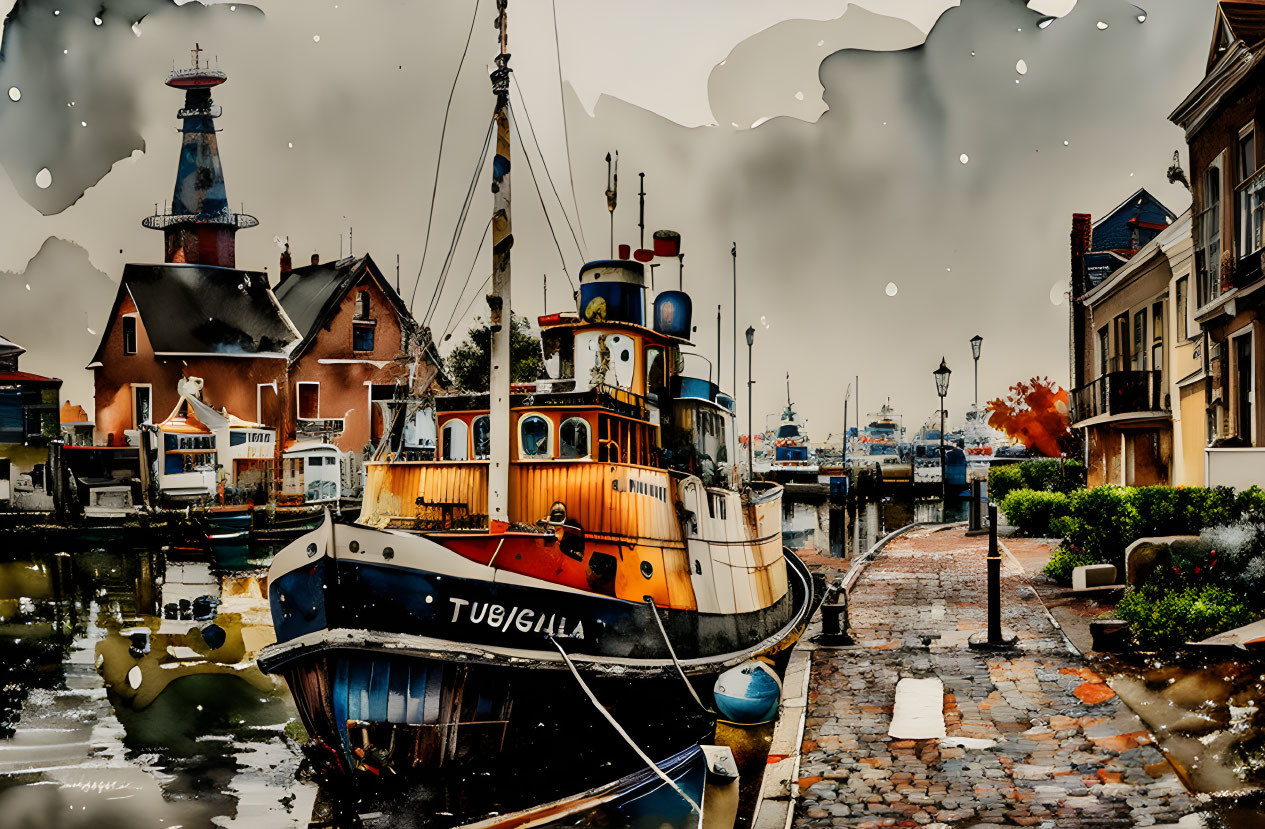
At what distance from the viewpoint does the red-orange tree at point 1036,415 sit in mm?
55353

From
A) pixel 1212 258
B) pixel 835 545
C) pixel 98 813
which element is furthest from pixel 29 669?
pixel 835 545

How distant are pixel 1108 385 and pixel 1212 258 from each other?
6452 mm

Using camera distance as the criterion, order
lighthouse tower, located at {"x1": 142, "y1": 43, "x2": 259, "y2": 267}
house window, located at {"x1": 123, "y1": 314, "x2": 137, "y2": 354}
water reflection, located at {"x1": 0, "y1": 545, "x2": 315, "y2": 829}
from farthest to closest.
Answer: lighthouse tower, located at {"x1": 142, "y1": 43, "x2": 259, "y2": 267} < house window, located at {"x1": 123, "y1": 314, "x2": 137, "y2": 354} < water reflection, located at {"x1": 0, "y1": 545, "x2": 315, "y2": 829}

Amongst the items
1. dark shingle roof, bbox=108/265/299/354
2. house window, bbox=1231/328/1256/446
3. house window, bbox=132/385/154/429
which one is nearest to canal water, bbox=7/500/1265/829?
house window, bbox=1231/328/1256/446

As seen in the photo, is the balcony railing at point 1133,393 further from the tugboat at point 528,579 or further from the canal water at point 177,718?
the canal water at point 177,718

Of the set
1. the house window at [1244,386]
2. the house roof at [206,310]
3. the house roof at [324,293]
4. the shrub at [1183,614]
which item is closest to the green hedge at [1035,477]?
the house window at [1244,386]

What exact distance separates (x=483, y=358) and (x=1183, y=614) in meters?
30.8

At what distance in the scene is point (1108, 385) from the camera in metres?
23.8

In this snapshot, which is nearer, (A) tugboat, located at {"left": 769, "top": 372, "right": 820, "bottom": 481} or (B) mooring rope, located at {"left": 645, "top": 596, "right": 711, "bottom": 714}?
(B) mooring rope, located at {"left": 645, "top": 596, "right": 711, "bottom": 714}

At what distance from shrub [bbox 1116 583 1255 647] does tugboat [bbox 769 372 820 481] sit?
6457 centimetres

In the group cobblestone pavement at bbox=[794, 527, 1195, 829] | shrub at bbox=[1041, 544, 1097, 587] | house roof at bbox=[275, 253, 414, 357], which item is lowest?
cobblestone pavement at bbox=[794, 527, 1195, 829]

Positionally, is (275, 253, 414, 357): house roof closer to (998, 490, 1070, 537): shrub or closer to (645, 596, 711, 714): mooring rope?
(998, 490, 1070, 537): shrub

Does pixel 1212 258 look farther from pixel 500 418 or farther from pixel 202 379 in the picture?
pixel 202 379

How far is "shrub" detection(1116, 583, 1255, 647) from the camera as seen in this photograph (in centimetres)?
1009
